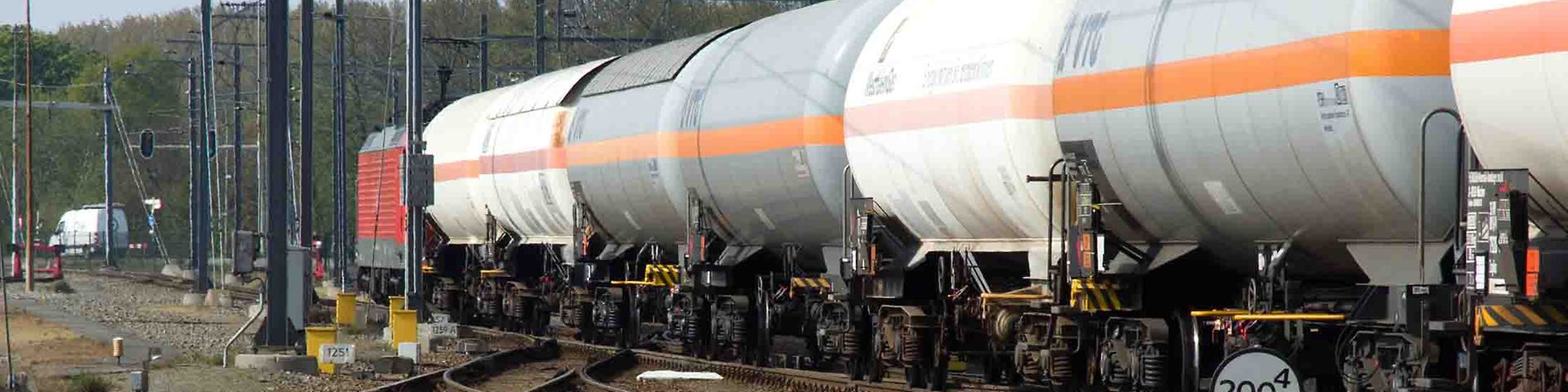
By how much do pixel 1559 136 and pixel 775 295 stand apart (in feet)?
43.8

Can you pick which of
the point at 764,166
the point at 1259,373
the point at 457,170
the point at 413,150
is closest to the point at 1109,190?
the point at 1259,373

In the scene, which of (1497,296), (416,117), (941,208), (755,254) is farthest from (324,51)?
(1497,296)

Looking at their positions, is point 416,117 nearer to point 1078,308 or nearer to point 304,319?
point 304,319

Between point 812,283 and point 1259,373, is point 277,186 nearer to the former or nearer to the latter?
point 812,283

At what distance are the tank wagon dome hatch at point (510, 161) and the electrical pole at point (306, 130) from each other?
2.67 meters

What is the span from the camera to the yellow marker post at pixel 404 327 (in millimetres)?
26391

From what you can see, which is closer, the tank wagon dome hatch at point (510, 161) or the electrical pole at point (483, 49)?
the tank wagon dome hatch at point (510, 161)

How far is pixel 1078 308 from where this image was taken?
14.8 metres

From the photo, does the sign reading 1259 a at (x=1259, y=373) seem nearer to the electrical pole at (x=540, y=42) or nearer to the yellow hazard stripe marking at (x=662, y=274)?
the yellow hazard stripe marking at (x=662, y=274)

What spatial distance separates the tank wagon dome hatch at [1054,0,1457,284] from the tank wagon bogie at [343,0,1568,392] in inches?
0.7

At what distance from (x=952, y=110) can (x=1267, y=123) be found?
410 centimetres

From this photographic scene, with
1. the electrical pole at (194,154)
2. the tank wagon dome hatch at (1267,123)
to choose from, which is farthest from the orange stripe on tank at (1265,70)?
the electrical pole at (194,154)

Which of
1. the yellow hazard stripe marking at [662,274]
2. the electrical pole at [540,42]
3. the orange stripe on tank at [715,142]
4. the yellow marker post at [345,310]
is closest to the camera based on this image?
the orange stripe on tank at [715,142]

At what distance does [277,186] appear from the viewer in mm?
25438
